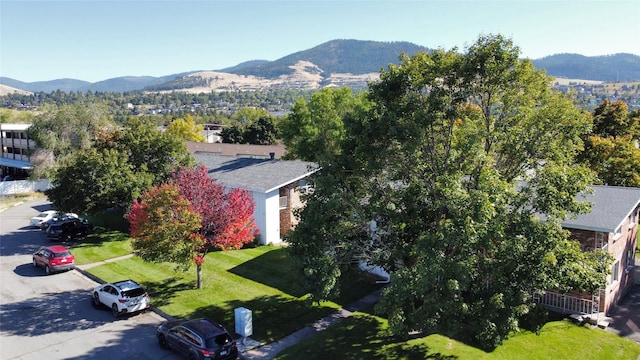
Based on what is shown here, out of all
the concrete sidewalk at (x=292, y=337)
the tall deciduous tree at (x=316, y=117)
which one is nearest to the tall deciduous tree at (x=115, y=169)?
the tall deciduous tree at (x=316, y=117)

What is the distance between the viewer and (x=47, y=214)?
40719 millimetres


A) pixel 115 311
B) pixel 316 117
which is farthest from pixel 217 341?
pixel 316 117

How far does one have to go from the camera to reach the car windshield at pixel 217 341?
17.2 meters

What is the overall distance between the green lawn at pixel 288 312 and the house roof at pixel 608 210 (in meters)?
4.61

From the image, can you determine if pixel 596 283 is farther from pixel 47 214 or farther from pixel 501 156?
pixel 47 214

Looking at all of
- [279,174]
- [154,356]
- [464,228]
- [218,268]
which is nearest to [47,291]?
[218,268]

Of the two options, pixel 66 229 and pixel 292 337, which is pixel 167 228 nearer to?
pixel 292 337

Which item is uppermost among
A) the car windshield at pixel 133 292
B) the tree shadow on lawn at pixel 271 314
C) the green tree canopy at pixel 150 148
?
the green tree canopy at pixel 150 148

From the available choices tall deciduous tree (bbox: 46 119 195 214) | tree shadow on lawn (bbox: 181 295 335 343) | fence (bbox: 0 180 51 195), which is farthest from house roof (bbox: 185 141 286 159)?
tree shadow on lawn (bbox: 181 295 335 343)

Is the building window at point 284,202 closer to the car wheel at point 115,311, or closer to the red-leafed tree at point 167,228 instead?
the red-leafed tree at point 167,228

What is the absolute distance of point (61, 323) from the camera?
851 inches

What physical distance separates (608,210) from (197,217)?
1923cm

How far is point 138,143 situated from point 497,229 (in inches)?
1188

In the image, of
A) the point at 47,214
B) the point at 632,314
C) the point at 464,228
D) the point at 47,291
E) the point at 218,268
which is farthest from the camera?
the point at 47,214
